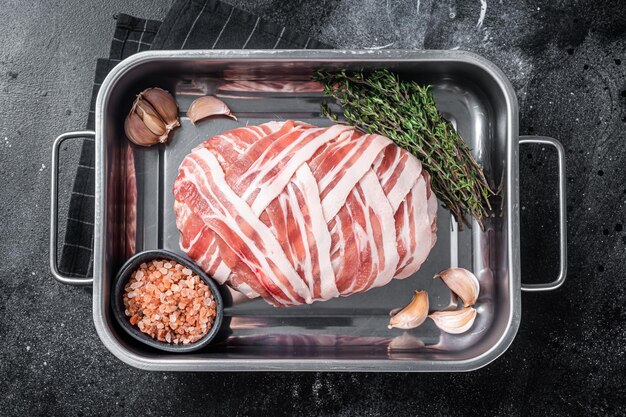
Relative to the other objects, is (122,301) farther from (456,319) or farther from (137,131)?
(456,319)

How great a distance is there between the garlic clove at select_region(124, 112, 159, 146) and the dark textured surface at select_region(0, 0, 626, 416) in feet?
0.85

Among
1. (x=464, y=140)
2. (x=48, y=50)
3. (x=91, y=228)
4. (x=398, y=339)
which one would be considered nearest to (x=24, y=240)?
(x=91, y=228)

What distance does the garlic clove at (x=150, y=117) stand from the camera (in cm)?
159

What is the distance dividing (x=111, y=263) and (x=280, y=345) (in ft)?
1.77

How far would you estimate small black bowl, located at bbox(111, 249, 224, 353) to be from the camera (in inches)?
57.9

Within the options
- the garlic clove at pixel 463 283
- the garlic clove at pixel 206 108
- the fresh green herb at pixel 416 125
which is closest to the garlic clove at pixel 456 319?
the garlic clove at pixel 463 283

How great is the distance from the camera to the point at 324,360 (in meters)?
1.47

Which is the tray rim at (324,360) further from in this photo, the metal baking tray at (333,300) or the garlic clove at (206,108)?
the garlic clove at (206,108)

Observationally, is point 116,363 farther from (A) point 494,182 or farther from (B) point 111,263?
(A) point 494,182

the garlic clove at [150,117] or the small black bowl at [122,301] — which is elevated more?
the garlic clove at [150,117]

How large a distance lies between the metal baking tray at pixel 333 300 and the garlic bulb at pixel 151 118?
0.13 ft

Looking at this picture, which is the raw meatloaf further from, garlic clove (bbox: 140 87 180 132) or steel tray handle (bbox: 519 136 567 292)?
steel tray handle (bbox: 519 136 567 292)

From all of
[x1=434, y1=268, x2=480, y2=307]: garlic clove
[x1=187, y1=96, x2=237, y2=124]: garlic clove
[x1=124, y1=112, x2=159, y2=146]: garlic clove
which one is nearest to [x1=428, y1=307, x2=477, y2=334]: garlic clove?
[x1=434, y1=268, x2=480, y2=307]: garlic clove

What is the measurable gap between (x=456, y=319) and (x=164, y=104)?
1.05 m
